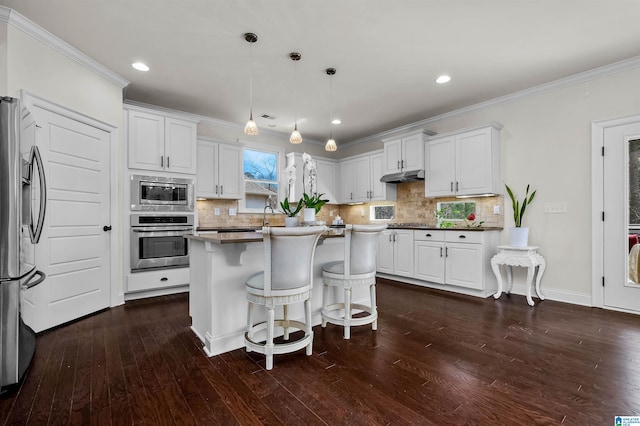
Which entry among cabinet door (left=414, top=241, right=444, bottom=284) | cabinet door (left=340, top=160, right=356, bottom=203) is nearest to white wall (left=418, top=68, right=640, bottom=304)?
cabinet door (left=414, top=241, right=444, bottom=284)

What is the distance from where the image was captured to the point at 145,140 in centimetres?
394

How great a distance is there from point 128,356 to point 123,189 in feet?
7.24

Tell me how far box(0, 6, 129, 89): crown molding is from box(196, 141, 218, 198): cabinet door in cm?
137

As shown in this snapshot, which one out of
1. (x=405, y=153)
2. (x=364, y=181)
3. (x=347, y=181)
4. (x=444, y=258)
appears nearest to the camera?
(x=444, y=258)

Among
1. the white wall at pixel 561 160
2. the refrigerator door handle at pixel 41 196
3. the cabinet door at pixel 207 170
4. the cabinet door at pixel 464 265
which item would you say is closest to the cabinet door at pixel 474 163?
the white wall at pixel 561 160

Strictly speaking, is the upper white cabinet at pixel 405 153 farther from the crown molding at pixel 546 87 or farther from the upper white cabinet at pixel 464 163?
the crown molding at pixel 546 87

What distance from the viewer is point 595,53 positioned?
3117 millimetres

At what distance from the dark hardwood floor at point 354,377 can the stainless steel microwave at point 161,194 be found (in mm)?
1487

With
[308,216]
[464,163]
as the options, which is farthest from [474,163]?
[308,216]

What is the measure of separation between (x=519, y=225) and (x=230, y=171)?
427 cm

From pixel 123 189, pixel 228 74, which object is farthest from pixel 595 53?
pixel 123 189

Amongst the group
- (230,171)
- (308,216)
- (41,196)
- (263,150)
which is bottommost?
(308,216)

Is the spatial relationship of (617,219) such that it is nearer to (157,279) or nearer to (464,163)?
(464,163)

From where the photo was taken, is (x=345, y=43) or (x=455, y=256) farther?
(x=455, y=256)
